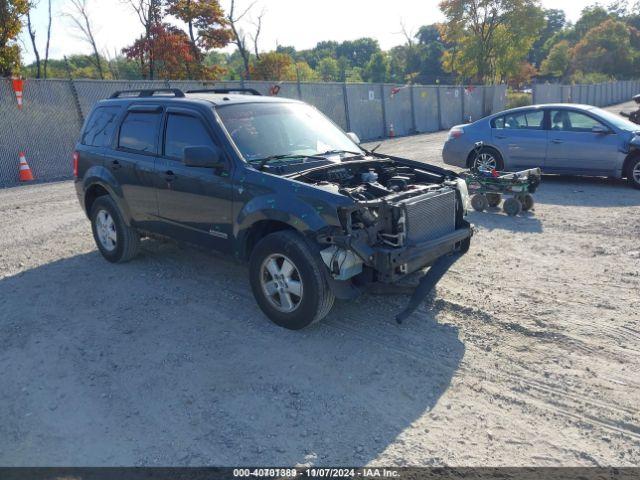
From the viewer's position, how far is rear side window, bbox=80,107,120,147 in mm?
6305

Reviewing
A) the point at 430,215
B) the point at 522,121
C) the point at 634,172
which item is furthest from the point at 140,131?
the point at 634,172

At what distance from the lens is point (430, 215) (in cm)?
457

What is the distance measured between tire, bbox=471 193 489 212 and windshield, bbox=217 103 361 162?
3292 millimetres

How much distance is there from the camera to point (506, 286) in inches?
209

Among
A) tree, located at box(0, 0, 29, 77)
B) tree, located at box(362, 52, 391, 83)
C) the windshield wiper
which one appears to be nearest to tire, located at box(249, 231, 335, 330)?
the windshield wiper

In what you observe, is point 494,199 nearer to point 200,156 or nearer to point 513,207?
point 513,207

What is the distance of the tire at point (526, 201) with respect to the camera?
8.14m

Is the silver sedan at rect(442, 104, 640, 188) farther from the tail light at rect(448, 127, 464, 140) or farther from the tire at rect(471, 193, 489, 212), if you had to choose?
the tire at rect(471, 193, 489, 212)

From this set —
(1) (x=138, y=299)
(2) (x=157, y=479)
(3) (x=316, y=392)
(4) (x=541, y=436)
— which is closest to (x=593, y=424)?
(4) (x=541, y=436)

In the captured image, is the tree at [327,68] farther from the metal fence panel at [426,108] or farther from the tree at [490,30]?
the metal fence panel at [426,108]

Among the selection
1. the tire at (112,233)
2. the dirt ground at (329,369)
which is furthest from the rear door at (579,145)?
the tire at (112,233)

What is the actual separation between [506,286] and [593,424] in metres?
2.22

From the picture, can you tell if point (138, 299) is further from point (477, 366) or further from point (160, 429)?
point (477, 366)

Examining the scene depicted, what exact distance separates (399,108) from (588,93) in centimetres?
2672
